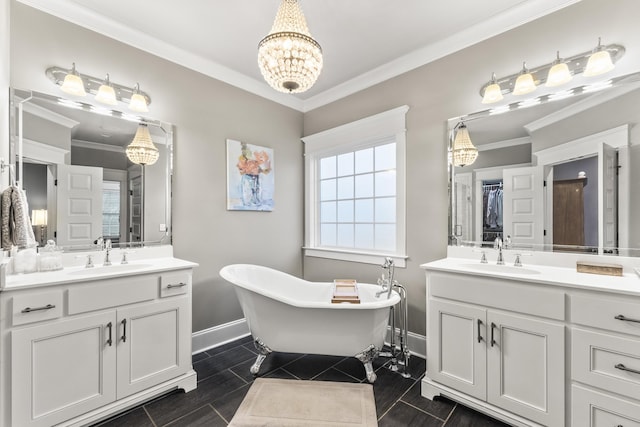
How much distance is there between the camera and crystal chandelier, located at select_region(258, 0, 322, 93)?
133 centimetres

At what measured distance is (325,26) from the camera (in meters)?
2.13

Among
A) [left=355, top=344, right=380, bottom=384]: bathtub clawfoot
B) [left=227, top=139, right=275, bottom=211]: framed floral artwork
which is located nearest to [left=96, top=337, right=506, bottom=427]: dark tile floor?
[left=355, top=344, right=380, bottom=384]: bathtub clawfoot

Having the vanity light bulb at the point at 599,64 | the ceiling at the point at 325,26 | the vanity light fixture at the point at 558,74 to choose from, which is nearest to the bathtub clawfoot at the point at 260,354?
the ceiling at the point at 325,26

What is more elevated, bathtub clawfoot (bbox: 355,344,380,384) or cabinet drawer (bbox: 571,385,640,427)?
cabinet drawer (bbox: 571,385,640,427)

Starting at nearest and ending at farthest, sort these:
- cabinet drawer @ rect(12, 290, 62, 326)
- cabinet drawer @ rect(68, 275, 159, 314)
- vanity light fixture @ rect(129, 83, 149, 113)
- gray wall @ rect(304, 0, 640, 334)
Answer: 1. cabinet drawer @ rect(12, 290, 62, 326)
2. cabinet drawer @ rect(68, 275, 159, 314)
3. gray wall @ rect(304, 0, 640, 334)
4. vanity light fixture @ rect(129, 83, 149, 113)

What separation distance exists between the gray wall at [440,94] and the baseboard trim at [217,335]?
1.32 metres

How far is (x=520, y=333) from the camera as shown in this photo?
154 cm

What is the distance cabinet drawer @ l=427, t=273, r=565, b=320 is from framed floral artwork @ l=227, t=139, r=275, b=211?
1888 mm

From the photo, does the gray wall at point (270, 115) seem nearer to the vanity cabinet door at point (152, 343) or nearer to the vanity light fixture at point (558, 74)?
the vanity light fixture at point (558, 74)

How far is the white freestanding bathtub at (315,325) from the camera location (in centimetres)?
196

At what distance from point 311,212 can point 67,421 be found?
2566 millimetres

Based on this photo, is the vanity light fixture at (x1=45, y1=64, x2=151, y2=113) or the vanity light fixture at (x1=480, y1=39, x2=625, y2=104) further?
the vanity light fixture at (x1=45, y1=64, x2=151, y2=113)

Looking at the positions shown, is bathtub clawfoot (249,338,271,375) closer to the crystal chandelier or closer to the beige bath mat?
the beige bath mat

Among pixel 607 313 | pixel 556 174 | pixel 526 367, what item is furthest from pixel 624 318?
pixel 556 174
